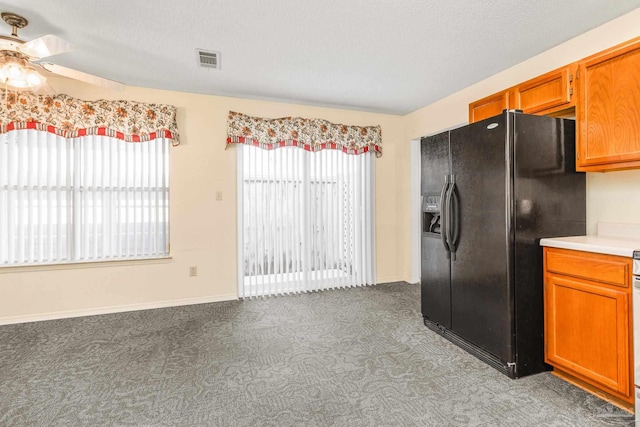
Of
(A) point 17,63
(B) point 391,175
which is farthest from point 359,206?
(A) point 17,63

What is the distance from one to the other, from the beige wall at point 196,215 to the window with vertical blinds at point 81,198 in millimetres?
152

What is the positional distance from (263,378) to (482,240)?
1869 mm

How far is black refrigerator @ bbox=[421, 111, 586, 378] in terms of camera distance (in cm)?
219

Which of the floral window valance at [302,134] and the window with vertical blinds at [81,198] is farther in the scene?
the floral window valance at [302,134]

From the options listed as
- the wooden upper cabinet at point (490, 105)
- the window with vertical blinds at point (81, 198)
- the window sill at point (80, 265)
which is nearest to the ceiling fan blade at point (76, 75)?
the window with vertical blinds at point (81, 198)

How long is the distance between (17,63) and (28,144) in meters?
1.56

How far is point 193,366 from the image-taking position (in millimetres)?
2342

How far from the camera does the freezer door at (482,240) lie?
2213 millimetres

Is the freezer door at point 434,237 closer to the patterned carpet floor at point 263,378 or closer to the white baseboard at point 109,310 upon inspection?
the patterned carpet floor at point 263,378

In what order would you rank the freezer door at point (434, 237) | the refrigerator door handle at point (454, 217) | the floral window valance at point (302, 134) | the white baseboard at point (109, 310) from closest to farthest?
the refrigerator door handle at point (454, 217) < the freezer door at point (434, 237) < the white baseboard at point (109, 310) < the floral window valance at point (302, 134)

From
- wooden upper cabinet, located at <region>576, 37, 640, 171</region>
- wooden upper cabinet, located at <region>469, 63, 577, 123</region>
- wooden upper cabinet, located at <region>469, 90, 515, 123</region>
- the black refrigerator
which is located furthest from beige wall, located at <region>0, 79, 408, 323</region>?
wooden upper cabinet, located at <region>576, 37, 640, 171</region>

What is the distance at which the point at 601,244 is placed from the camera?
1.92 m

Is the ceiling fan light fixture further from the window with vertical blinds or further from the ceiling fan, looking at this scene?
the window with vertical blinds

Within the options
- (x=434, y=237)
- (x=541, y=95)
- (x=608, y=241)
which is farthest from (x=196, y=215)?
(x=608, y=241)
